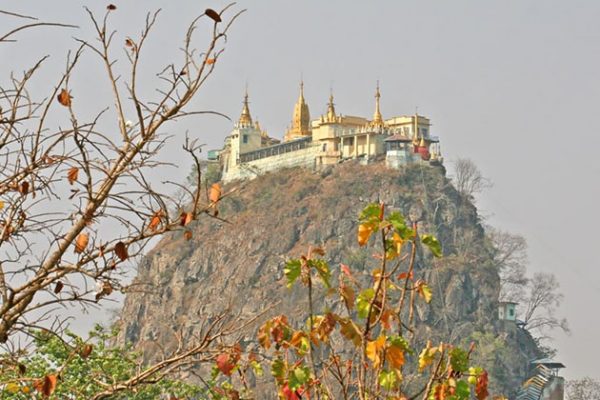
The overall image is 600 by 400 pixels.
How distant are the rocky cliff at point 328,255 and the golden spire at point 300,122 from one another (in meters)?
3.06

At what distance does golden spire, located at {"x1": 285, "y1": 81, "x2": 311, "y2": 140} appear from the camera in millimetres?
78125

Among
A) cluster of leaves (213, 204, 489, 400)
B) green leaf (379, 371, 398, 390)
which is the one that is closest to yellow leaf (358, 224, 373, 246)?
cluster of leaves (213, 204, 489, 400)

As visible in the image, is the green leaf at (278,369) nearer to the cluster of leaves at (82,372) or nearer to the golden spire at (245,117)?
the cluster of leaves at (82,372)

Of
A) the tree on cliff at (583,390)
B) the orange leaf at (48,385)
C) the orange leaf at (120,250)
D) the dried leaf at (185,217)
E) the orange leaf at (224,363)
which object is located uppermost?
the tree on cliff at (583,390)

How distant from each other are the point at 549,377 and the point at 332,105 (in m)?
19.0

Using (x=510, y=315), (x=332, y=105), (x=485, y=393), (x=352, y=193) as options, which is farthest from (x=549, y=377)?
(x=485, y=393)

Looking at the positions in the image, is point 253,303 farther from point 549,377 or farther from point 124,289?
point 124,289

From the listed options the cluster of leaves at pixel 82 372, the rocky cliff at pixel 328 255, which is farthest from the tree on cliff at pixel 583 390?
the cluster of leaves at pixel 82 372

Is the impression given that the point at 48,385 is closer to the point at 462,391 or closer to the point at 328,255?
→ the point at 462,391

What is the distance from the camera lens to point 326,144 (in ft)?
242

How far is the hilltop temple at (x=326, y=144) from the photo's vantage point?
72438mm

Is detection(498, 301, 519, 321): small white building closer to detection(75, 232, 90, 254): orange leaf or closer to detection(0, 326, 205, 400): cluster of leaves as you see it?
detection(0, 326, 205, 400): cluster of leaves

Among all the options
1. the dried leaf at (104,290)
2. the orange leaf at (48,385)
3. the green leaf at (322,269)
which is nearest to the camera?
the orange leaf at (48,385)

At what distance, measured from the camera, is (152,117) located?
443 centimetres
